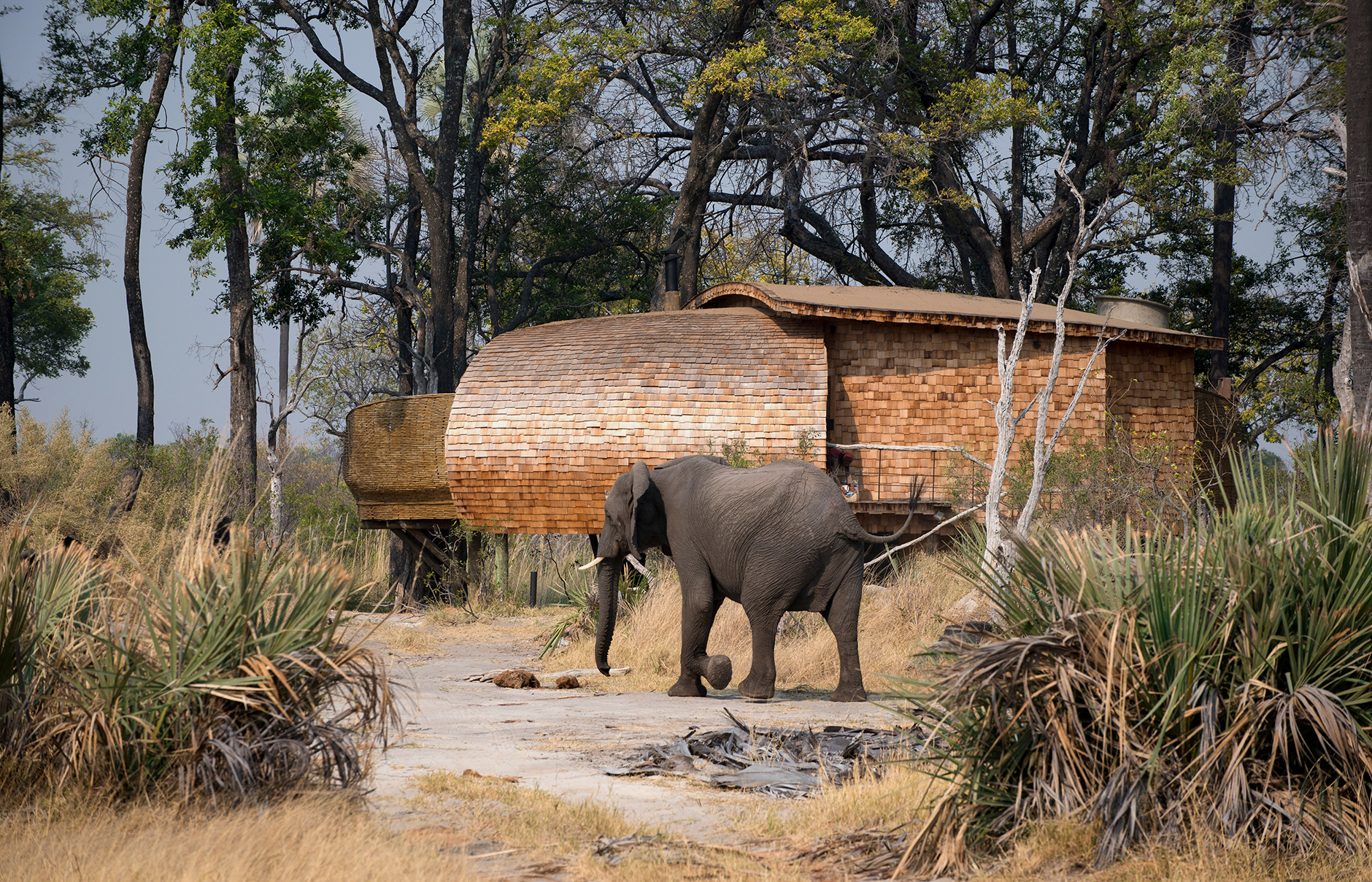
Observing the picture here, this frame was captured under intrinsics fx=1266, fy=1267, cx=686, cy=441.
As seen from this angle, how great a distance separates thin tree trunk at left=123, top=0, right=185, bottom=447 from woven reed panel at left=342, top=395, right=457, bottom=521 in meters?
6.63

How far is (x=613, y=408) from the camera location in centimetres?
1720

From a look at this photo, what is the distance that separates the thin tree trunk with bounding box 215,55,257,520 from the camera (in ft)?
78.0

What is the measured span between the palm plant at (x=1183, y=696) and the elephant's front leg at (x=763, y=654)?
4.53 metres

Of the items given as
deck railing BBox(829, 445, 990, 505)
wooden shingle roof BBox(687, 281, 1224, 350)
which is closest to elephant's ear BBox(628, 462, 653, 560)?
wooden shingle roof BBox(687, 281, 1224, 350)

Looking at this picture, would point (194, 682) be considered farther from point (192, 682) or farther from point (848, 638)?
point (848, 638)

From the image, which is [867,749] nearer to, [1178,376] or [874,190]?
[1178,376]

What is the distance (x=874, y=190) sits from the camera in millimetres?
27656

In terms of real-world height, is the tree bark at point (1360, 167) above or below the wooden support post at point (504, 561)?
above

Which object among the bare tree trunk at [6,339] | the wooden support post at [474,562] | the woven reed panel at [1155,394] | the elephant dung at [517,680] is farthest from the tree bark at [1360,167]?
the bare tree trunk at [6,339]

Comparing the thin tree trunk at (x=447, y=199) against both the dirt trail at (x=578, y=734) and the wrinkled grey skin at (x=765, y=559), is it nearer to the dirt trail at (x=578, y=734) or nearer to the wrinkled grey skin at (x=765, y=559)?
the dirt trail at (x=578, y=734)

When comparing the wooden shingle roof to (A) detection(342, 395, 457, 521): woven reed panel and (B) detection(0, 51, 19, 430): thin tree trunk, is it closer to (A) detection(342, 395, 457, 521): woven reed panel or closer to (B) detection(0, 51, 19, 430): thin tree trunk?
(A) detection(342, 395, 457, 521): woven reed panel

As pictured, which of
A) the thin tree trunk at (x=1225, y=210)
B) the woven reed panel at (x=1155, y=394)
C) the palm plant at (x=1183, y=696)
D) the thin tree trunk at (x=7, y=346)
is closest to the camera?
the palm plant at (x=1183, y=696)

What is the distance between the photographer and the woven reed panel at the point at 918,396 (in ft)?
56.1

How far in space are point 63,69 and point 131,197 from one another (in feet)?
11.3
